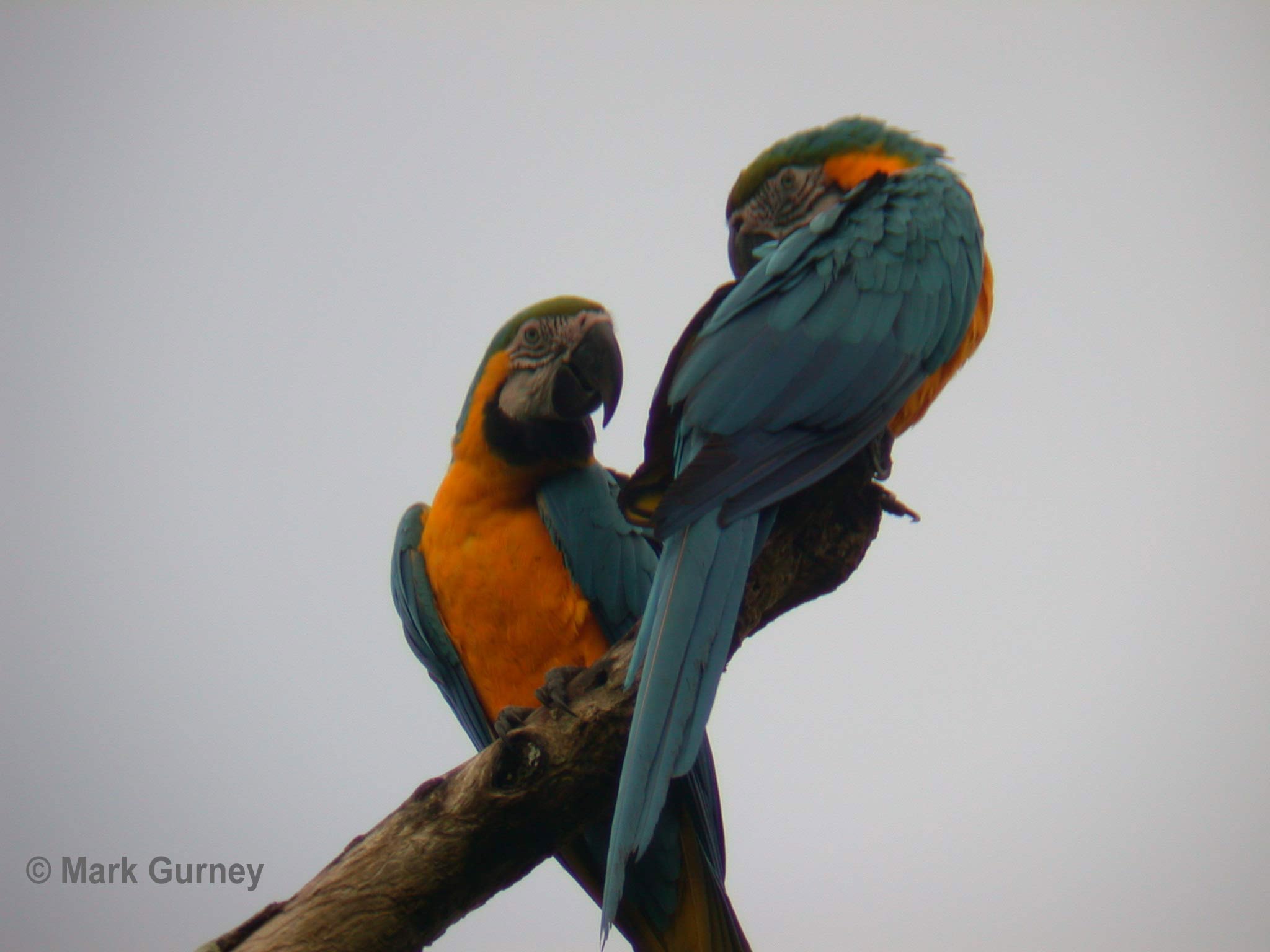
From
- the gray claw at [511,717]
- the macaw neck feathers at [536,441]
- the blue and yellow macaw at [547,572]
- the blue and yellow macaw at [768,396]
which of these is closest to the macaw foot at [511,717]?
the gray claw at [511,717]

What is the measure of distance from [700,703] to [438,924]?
0.71 metres

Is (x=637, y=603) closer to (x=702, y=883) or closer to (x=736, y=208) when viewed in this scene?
(x=702, y=883)

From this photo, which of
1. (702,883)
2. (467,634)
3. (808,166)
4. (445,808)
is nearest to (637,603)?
(467,634)

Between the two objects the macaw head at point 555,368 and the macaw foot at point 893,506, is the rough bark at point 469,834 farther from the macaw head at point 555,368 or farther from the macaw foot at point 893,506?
the macaw head at point 555,368

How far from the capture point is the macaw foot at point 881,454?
6.87 ft

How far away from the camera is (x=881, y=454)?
2121mm

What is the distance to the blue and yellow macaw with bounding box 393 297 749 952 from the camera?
2.45 metres

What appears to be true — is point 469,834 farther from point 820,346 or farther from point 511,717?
point 820,346

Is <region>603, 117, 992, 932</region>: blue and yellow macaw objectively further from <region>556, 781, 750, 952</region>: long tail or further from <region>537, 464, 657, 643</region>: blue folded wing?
<region>556, 781, 750, 952</region>: long tail

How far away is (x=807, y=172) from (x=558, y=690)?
157cm

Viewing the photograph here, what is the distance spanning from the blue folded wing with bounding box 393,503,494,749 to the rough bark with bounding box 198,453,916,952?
85 cm

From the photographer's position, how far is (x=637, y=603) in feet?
8.53

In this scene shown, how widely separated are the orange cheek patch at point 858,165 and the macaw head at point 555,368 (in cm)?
74

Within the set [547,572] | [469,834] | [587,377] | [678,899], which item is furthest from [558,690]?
[587,377]
